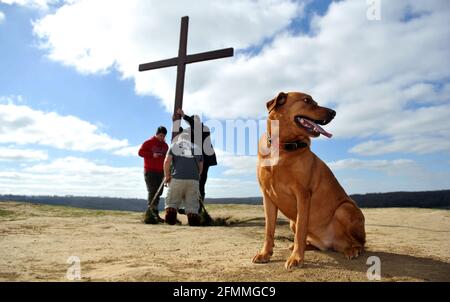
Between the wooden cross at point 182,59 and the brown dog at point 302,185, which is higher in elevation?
the wooden cross at point 182,59

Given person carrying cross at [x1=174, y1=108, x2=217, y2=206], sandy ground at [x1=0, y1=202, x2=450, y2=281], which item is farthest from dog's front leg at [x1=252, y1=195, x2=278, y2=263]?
person carrying cross at [x1=174, y1=108, x2=217, y2=206]

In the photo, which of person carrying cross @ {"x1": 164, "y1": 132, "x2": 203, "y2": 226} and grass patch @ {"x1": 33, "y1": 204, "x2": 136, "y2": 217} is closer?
person carrying cross @ {"x1": 164, "y1": 132, "x2": 203, "y2": 226}

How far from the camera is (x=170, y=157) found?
8516 millimetres

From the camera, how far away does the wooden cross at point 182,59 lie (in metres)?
9.47

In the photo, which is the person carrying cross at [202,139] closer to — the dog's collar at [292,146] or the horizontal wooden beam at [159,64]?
the horizontal wooden beam at [159,64]

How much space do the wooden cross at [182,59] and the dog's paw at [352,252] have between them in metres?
5.98

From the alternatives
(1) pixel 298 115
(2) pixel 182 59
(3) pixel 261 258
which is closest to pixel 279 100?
(1) pixel 298 115

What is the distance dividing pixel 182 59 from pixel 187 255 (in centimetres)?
682

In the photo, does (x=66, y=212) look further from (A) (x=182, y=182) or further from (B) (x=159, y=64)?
(B) (x=159, y=64)

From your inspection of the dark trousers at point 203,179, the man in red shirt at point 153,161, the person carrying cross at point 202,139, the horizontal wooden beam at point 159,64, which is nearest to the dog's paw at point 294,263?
the person carrying cross at point 202,139

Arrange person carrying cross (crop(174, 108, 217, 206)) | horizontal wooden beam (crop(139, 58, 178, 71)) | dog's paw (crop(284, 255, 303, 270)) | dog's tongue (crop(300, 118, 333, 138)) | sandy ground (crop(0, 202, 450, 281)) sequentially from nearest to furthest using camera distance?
sandy ground (crop(0, 202, 450, 281)) < dog's paw (crop(284, 255, 303, 270)) < dog's tongue (crop(300, 118, 333, 138)) < person carrying cross (crop(174, 108, 217, 206)) < horizontal wooden beam (crop(139, 58, 178, 71))

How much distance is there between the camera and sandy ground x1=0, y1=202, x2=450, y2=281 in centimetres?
335

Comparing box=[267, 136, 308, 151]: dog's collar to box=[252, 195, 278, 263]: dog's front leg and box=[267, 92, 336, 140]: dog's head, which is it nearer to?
box=[267, 92, 336, 140]: dog's head

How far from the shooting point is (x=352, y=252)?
4113mm
